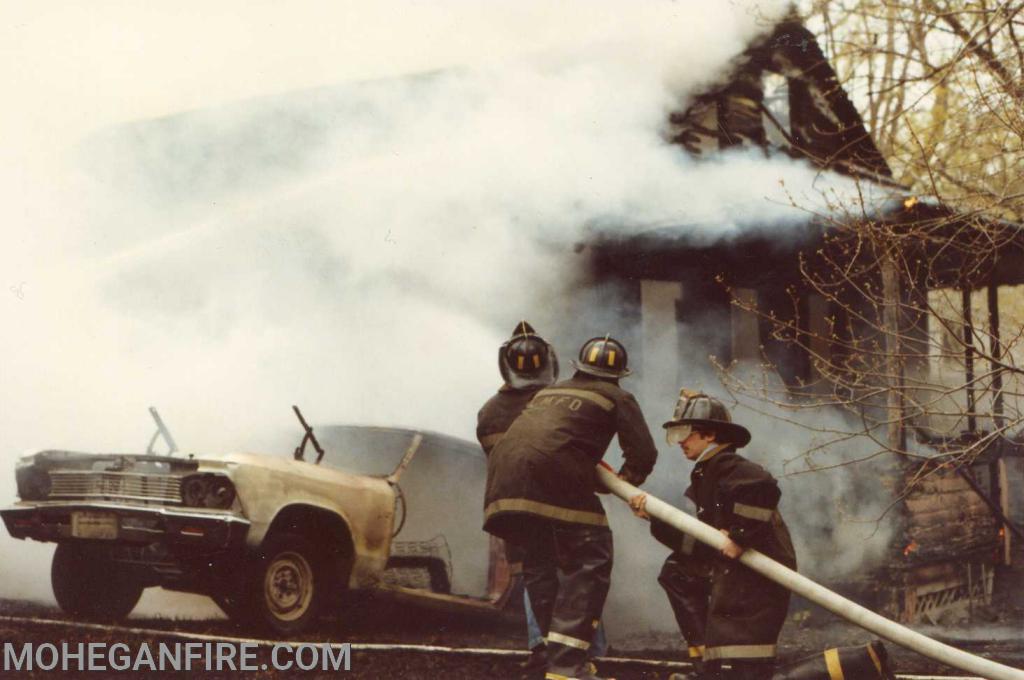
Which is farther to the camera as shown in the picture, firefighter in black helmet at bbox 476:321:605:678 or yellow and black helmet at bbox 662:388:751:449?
firefighter in black helmet at bbox 476:321:605:678

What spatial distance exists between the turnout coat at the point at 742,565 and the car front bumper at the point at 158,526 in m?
2.84

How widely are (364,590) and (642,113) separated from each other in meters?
6.76

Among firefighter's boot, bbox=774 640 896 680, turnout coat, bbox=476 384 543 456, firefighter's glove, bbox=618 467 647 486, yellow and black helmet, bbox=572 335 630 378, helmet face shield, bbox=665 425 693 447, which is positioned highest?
yellow and black helmet, bbox=572 335 630 378

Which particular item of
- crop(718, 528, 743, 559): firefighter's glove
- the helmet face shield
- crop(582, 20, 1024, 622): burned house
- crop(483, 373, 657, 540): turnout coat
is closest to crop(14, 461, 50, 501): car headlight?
crop(483, 373, 657, 540): turnout coat

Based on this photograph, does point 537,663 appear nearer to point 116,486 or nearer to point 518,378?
point 518,378

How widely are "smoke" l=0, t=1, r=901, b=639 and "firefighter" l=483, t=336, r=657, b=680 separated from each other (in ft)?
16.8

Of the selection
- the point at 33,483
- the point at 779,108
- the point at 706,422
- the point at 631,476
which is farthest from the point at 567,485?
the point at 779,108

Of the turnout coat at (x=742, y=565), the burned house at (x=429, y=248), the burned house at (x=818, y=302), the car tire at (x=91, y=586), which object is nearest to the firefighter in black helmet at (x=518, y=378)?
the turnout coat at (x=742, y=565)

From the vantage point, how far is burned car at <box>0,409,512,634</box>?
707cm

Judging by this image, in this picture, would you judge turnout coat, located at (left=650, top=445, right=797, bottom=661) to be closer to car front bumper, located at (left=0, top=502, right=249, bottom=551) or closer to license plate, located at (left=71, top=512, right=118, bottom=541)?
car front bumper, located at (left=0, top=502, right=249, bottom=551)

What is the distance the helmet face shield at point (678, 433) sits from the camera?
570 cm

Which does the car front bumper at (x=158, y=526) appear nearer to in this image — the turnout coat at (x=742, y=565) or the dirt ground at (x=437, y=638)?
the dirt ground at (x=437, y=638)

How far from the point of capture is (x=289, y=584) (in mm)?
7426

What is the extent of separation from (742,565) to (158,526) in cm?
343
